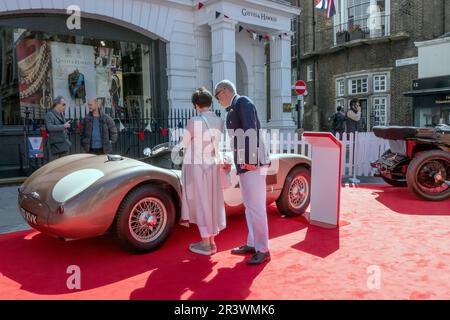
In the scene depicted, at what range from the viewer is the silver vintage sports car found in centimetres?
348

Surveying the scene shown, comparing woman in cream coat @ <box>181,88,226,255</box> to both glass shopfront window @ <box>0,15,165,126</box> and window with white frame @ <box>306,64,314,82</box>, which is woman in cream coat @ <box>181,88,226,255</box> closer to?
glass shopfront window @ <box>0,15,165,126</box>

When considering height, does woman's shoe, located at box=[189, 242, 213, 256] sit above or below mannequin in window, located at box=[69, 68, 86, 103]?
below

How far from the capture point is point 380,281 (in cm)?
316

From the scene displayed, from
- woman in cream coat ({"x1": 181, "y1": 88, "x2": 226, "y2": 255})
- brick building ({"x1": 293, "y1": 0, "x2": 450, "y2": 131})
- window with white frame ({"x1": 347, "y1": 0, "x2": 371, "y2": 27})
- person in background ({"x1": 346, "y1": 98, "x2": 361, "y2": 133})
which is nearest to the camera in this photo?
woman in cream coat ({"x1": 181, "y1": 88, "x2": 226, "y2": 255})

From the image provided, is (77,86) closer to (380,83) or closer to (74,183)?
(74,183)

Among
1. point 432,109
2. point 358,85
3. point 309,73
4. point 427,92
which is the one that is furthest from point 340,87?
point 432,109

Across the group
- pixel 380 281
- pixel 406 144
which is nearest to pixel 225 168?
pixel 380 281

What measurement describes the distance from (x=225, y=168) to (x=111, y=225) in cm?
120

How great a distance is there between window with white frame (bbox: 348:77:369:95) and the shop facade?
10844 millimetres

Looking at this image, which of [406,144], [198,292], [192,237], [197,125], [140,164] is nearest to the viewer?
[198,292]

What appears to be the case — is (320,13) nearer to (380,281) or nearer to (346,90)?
(346,90)

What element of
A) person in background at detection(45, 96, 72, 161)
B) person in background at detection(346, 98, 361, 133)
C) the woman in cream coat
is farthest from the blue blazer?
person in background at detection(346, 98, 361, 133)

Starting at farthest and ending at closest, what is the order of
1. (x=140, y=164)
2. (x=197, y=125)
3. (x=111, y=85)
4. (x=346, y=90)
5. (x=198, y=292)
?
(x=346, y=90) → (x=111, y=85) → (x=140, y=164) → (x=197, y=125) → (x=198, y=292)

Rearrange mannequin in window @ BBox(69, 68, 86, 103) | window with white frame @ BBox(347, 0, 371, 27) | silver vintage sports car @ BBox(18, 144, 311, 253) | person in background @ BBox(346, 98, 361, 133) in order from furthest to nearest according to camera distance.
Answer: window with white frame @ BBox(347, 0, 371, 27) < person in background @ BBox(346, 98, 361, 133) < mannequin in window @ BBox(69, 68, 86, 103) < silver vintage sports car @ BBox(18, 144, 311, 253)
